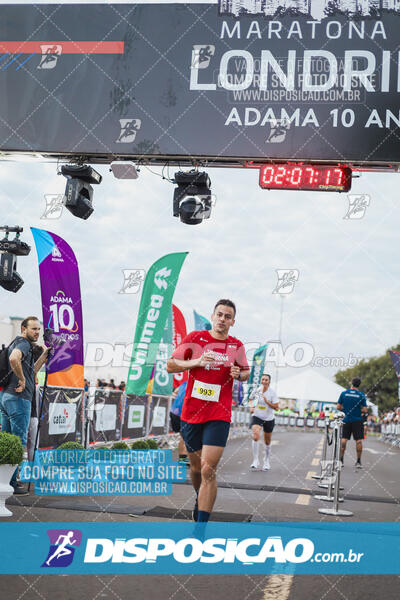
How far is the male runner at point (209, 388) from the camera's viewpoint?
17.6 feet

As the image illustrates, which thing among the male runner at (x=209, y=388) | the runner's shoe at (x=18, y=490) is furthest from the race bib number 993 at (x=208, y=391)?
the runner's shoe at (x=18, y=490)

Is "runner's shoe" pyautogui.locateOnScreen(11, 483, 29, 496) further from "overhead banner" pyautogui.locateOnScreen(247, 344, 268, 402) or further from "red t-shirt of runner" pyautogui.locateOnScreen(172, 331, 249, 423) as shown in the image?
"overhead banner" pyautogui.locateOnScreen(247, 344, 268, 402)

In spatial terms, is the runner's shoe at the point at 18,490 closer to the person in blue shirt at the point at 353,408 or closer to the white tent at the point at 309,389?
the person in blue shirt at the point at 353,408

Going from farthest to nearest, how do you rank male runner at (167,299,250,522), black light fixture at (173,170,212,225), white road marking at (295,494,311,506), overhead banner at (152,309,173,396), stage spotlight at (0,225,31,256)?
overhead banner at (152,309,173,396) → stage spotlight at (0,225,31,256) → black light fixture at (173,170,212,225) → white road marking at (295,494,311,506) → male runner at (167,299,250,522)

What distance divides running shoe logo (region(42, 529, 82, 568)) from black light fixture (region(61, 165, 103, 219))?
5.57 meters

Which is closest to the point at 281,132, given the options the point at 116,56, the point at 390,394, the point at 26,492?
the point at 116,56

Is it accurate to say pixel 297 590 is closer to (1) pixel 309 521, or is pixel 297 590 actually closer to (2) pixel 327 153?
(1) pixel 309 521

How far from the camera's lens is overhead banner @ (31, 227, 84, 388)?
378 inches

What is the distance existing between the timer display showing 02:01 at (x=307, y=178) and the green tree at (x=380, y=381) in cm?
7085

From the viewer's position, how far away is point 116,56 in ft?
31.8

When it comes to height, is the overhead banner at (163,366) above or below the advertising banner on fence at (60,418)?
above

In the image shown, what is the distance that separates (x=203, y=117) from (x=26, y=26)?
3.35 meters

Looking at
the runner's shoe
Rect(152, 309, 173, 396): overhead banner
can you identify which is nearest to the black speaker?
the runner's shoe

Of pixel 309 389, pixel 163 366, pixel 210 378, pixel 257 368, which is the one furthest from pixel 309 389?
pixel 210 378
